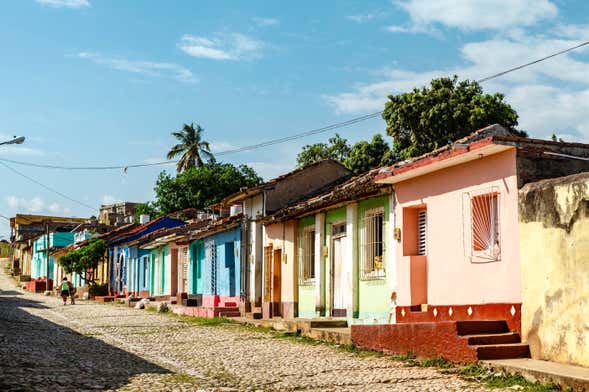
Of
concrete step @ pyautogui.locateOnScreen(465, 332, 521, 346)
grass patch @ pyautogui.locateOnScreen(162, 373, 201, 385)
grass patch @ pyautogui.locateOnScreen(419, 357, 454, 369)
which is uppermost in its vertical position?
concrete step @ pyautogui.locateOnScreen(465, 332, 521, 346)

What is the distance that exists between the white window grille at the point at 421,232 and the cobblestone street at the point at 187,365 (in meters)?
2.60

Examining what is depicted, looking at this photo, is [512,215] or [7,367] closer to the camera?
[7,367]

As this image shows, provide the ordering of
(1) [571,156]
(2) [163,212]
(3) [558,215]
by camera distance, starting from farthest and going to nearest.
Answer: (2) [163,212]
(1) [571,156]
(3) [558,215]

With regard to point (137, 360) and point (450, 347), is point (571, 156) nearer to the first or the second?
point (450, 347)

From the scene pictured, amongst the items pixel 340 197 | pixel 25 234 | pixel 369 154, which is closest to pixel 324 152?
pixel 369 154

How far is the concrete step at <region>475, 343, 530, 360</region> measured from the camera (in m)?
10.7

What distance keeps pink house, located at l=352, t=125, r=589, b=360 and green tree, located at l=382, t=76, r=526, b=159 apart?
1643 cm

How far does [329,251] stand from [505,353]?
8808mm

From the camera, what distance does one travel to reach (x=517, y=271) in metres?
11.5

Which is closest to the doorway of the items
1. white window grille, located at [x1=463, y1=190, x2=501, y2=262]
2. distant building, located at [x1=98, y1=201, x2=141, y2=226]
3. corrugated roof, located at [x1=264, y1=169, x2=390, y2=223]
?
corrugated roof, located at [x1=264, y1=169, x2=390, y2=223]

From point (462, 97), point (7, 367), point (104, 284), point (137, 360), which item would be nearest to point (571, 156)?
point (137, 360)

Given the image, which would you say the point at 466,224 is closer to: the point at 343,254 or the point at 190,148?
the point at 343,254

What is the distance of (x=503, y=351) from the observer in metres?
10.8

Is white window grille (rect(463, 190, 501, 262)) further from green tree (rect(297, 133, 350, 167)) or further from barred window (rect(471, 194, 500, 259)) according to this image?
green tree (rect(297, 133, 350, 167))
